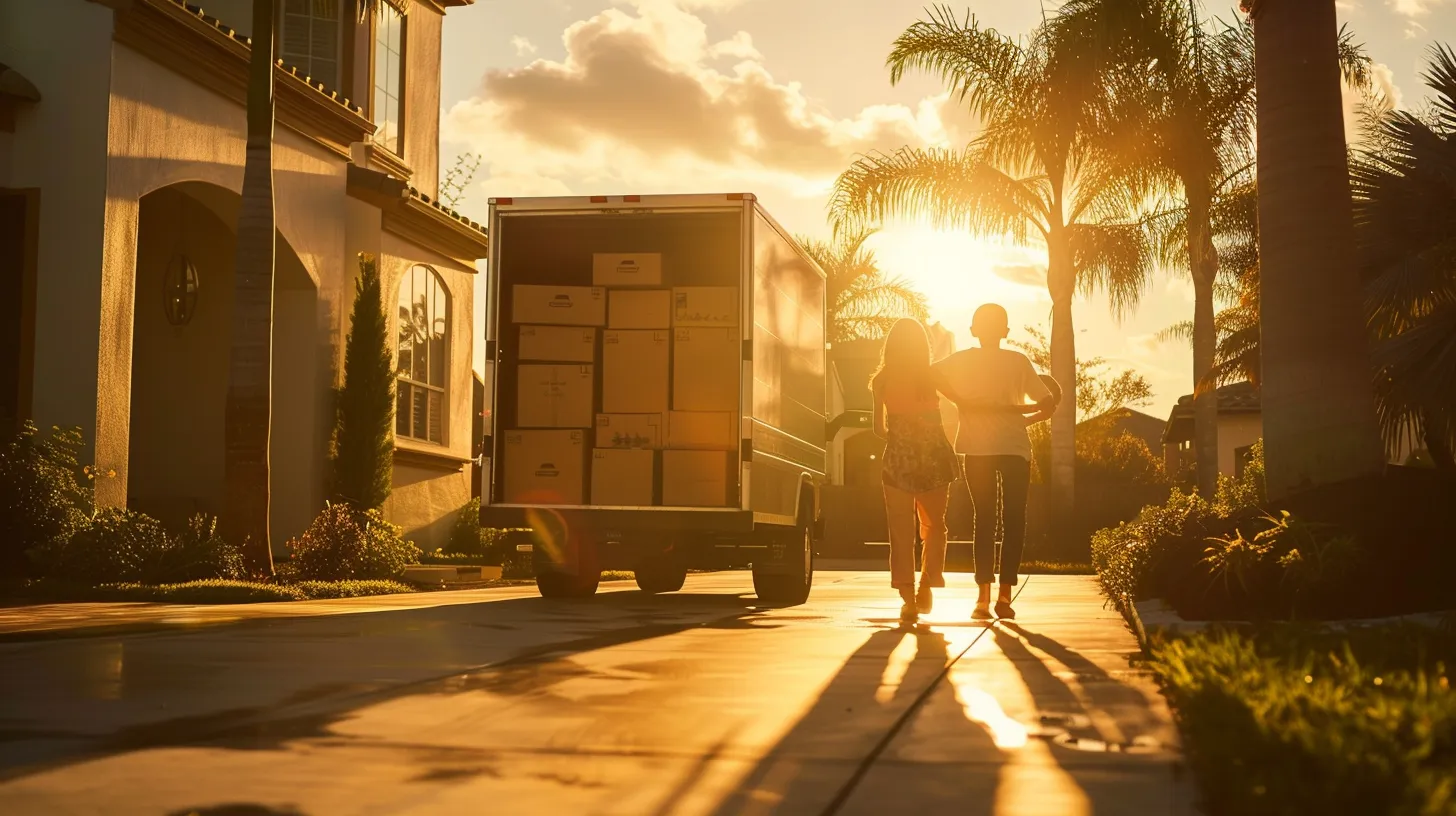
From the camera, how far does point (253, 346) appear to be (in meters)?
14.1

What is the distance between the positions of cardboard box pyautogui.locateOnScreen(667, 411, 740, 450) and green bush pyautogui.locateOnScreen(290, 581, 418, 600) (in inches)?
140

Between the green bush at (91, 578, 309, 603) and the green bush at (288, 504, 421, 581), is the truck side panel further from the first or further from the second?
the green bush at (288, 504, 421, 581)

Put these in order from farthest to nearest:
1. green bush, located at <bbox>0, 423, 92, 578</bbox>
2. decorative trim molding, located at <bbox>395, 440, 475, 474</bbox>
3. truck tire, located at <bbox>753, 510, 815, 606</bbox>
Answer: decorative trim molding, located at <bbox>395, 440, 475, 474</bbox> < green bush, located at <bbox>0, 423, 92, 578</bbox> < truck tire, located at <bbox>753, 510, 815, 606</bbox>

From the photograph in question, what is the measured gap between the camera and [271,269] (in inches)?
559

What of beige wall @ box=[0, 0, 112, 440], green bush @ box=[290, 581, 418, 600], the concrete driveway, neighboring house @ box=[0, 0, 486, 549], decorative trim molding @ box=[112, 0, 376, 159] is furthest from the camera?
decorative trim molding @ box=[112, 0, 376, 159]

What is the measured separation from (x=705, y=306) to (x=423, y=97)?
14628 millimetres

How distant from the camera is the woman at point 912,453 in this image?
10.0 meters

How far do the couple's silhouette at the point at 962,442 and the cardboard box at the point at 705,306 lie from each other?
235 centimetres

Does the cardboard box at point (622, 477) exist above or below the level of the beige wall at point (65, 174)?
below

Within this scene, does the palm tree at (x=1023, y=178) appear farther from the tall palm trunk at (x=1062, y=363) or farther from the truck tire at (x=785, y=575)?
the truck tire at (x=785, y=575)

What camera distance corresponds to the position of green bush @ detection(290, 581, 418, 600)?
13406 mm

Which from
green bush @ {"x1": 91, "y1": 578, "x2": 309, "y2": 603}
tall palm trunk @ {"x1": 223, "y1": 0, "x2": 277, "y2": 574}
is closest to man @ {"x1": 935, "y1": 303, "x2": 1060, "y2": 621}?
green bush @ {"x1": 91, "y1": 578, "x2": 309, "y2": 603}

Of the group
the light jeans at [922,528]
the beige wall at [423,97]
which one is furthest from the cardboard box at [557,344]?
the beige wall at [423,97]

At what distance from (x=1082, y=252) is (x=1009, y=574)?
18.3m
